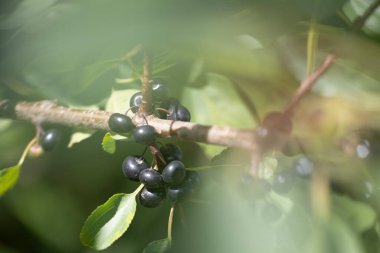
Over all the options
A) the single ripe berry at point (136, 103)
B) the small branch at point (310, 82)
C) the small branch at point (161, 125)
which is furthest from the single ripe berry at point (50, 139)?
the small branch at point (310, 82)

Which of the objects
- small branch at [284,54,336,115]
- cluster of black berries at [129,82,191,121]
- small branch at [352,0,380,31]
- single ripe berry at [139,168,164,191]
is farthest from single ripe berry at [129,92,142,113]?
small branch at [352,0,380,31]

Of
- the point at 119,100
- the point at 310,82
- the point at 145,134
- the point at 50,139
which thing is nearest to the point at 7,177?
the point at 50,139

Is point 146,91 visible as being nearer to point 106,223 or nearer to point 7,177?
point 106,223

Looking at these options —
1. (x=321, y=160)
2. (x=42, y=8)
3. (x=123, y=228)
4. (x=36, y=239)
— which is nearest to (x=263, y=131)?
(x=321, y=160)

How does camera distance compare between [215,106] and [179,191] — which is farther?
[215,106]

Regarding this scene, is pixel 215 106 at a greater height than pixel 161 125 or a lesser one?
lesser

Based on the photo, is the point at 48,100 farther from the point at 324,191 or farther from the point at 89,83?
the point at 324,191
